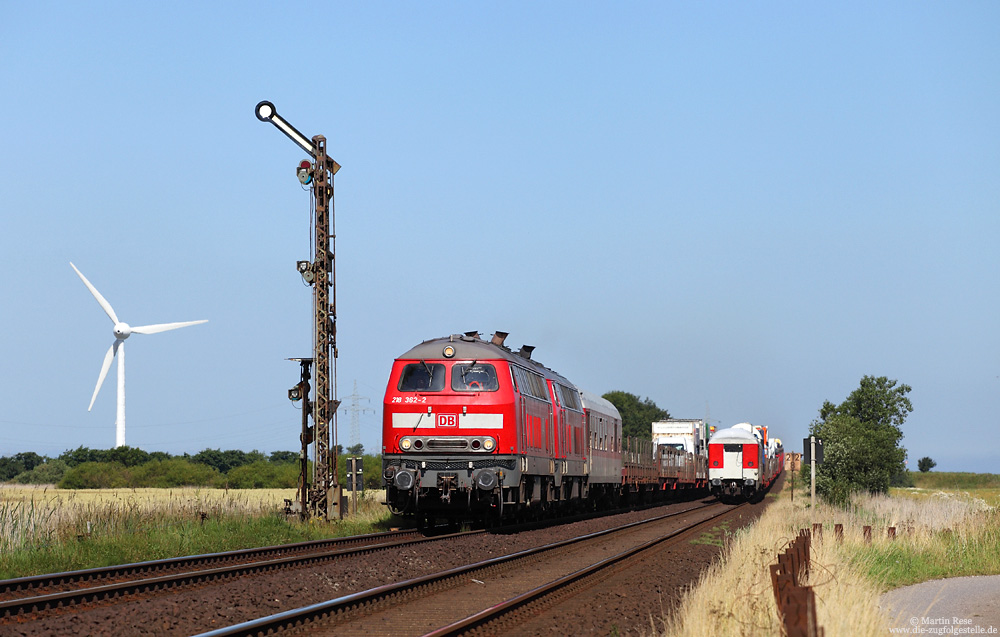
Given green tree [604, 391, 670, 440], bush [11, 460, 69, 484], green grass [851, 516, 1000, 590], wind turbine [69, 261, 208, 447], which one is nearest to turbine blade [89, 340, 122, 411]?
wind turbine [69, 261, 208, 447]

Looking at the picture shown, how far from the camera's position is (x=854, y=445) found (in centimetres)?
5562

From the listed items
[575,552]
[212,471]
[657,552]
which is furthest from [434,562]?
[212,471]

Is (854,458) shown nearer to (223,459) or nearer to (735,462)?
(735,462)

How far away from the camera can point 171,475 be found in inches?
2921

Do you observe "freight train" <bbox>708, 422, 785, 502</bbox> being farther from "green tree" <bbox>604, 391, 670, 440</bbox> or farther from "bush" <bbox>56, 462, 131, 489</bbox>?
"green tree" <bbox>604, 391, 670, 440</bbox>

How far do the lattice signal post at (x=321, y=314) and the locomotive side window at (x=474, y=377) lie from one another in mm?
4304

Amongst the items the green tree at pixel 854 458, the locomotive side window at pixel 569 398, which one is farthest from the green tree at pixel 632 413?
the locomotive side window at pixel 569 398

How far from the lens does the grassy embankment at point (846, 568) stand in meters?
10.5

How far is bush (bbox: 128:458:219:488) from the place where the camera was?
73062 millimetres

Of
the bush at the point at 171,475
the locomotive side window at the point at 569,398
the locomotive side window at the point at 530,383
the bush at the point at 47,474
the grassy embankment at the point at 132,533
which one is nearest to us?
the grassy embankment at the point at 132,533

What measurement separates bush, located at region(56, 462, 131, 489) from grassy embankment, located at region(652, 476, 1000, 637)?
53.0 m

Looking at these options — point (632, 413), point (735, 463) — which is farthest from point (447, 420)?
point (632, 413)

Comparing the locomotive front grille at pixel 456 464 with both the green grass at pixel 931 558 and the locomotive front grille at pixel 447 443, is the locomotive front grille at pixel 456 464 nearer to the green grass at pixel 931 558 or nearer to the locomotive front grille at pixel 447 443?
the locomotive front grille at pixel 447 443

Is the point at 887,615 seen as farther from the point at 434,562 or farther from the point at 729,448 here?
the point at 729,448
